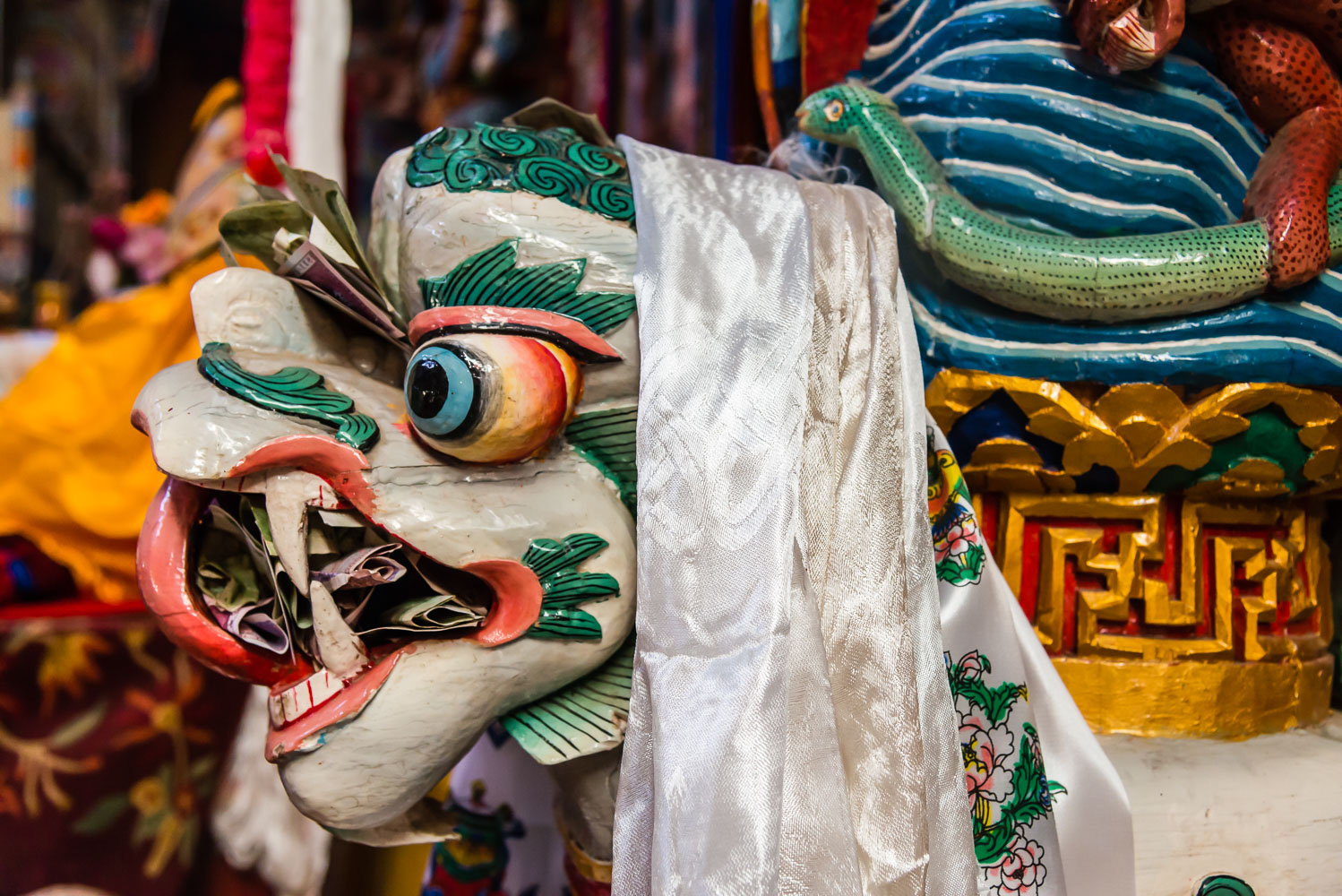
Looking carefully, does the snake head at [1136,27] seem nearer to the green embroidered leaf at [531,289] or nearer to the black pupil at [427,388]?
the green embroidered leaf at [531,289]

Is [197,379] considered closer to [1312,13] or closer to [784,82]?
[784,82]

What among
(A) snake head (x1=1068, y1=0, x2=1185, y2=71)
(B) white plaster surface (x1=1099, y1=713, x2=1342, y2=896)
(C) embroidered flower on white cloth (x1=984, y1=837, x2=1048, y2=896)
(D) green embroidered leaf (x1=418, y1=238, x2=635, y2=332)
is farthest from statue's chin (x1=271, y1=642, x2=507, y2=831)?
(A) snake head (x1=1068, y1=0, x2=1185, y2=71)

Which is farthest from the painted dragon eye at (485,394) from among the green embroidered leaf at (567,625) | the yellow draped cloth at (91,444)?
the yellow draped cloth at (91,444)

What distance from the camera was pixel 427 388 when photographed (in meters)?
0.54

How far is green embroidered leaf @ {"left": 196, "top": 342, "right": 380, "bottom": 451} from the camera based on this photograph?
0.55 meters

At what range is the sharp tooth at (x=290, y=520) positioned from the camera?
538 mm

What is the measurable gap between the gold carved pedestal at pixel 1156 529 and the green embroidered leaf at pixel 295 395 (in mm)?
415

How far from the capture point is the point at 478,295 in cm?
59

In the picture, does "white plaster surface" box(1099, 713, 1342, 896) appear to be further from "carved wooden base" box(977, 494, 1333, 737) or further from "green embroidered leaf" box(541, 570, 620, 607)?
"green embroidered leaf" box(541, 570, 620, 607)

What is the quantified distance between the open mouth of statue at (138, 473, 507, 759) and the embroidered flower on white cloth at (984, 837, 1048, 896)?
36 cm

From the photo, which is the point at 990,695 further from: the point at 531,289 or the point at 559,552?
the point at 531,289

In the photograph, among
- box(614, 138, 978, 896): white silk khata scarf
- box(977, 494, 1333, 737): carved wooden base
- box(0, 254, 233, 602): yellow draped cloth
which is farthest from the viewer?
box(0, 254, 233, 602): yellow draped cloth

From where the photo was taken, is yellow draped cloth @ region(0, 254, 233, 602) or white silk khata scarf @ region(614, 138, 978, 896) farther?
yellow draped cloth @ region(0, 254, 233, 602)

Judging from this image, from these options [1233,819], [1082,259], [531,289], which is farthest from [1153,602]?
[531,289]
